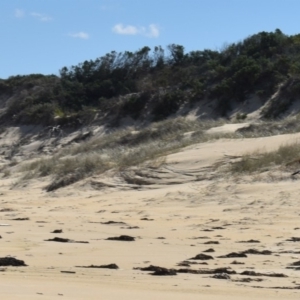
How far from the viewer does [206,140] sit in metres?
19.3

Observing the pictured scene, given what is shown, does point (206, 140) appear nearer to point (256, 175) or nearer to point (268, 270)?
point (256, 175)

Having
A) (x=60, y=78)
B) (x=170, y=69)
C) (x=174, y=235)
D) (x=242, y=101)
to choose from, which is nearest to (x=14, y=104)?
(x=60, y=78)

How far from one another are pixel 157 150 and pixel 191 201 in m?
6.19

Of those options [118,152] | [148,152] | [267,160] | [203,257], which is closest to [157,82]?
[118,152]

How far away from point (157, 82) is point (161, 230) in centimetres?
2535

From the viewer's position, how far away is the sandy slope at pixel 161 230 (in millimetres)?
5254

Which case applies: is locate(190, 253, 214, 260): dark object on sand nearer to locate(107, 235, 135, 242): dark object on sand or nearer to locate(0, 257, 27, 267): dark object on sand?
locate(0, 257, 27, 267): dark object on sand

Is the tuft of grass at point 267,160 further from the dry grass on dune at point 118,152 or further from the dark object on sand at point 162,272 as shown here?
the dark object on sand at point 162,272

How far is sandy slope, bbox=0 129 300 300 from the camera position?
17.2 feet

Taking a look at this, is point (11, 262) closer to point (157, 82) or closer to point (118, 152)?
point (118, 152)

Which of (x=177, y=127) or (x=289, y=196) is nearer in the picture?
(x=289, y=196)

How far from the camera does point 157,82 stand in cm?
3559

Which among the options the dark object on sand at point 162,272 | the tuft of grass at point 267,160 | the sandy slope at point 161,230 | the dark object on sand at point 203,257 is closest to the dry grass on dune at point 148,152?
the tuft of grass at point 267,160

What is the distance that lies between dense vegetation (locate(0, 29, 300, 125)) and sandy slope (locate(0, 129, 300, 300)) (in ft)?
41.4
